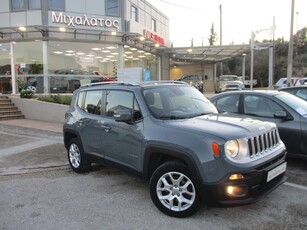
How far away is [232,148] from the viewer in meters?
3.76

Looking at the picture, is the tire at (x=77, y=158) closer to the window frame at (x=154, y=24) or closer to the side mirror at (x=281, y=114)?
the side mirror at (x=281, y=114)

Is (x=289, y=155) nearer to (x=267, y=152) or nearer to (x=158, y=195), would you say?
(x=267, y=152)

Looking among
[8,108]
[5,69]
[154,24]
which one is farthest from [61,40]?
[154,24]

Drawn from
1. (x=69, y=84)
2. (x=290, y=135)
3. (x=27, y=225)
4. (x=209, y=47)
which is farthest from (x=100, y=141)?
(x=209, y=47)

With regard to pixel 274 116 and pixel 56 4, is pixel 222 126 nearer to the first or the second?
pixel 274 116

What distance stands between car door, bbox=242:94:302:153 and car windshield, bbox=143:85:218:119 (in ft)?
5.55

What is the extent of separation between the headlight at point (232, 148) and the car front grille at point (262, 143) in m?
0.21

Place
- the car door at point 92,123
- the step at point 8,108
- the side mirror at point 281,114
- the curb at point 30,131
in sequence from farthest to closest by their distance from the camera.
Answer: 1. the step at point 8,108
2. the curb at point 30,131
3. the side mirror at point 281,114
4. the car door at point 92,123

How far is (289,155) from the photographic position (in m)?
5.95

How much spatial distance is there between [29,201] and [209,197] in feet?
9.13

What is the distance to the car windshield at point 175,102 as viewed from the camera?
15.1 ft

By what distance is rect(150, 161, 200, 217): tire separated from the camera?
12.9 ft

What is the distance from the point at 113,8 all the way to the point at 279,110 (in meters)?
15.6

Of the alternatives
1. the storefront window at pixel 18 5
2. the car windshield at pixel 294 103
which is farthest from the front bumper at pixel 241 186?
the storefront window at pixel 18 5
